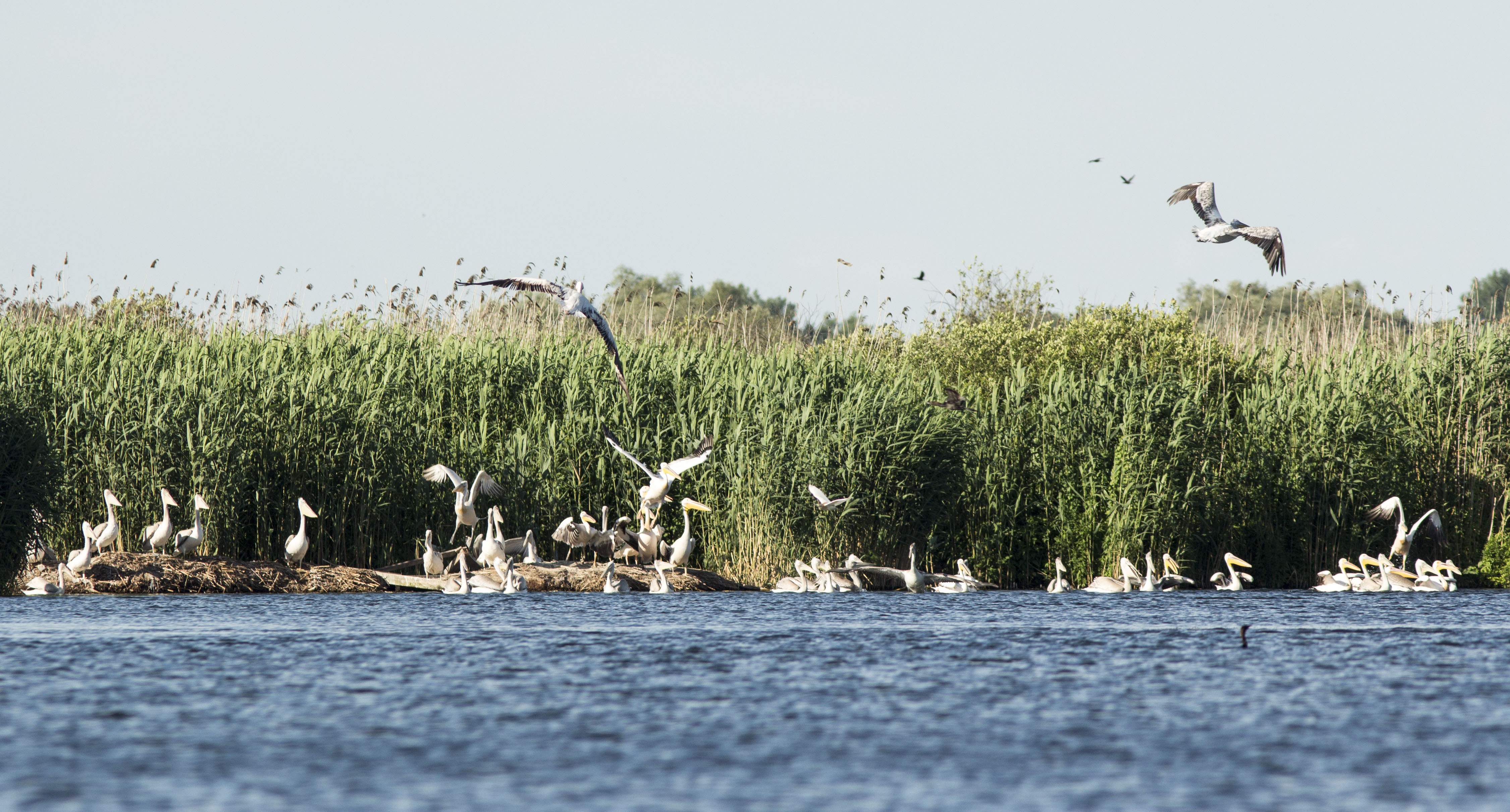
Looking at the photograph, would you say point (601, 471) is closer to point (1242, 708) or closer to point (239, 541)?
point (239, 541)

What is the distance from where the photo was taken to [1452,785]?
9367 millimetres

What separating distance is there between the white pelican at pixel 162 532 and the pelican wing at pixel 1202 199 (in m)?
13.8

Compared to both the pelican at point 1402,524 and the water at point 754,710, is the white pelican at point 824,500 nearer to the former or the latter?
the water at point 754,710

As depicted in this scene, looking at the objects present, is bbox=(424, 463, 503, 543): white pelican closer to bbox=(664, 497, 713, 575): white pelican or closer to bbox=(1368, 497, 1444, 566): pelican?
bbox=(664, 497, 713, 575): white pelican

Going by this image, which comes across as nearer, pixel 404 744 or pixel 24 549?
pixel 404 744

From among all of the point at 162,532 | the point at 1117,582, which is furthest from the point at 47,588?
the point at 1117,582

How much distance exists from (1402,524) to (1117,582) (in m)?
4.62

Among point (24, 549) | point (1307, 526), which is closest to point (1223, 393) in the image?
point (1307, 526)

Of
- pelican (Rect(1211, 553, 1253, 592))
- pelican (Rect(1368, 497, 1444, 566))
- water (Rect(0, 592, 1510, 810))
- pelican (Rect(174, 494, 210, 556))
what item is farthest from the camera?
pelican (Rect(1368, 497, 1444, 566))

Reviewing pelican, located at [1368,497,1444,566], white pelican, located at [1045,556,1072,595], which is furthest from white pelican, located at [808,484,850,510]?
pelican, located at [1368,497,1444,566]

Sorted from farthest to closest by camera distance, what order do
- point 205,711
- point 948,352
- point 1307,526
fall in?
point 948,352, point 1307,526, point 205,711

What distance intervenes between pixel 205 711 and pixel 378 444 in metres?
13.4

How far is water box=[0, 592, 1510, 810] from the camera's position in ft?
30.6

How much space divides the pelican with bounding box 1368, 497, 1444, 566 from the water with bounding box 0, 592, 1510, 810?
16.9 feet
